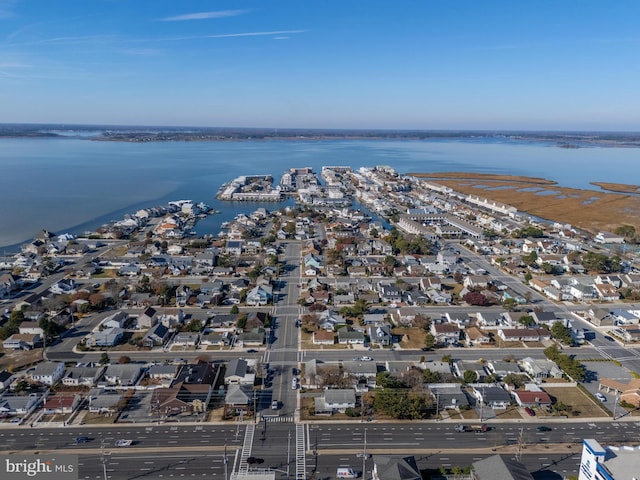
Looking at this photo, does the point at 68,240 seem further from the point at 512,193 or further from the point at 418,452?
the point at 512,193

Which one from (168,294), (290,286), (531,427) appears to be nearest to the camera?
(531,427)

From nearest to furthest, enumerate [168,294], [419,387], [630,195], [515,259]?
[419,387] < [168,294] < [515,259] < [630,195]

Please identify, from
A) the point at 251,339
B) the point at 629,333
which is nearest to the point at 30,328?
the point at 251,339

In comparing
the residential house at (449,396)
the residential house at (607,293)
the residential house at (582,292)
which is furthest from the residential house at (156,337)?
the residential house at (607,293)

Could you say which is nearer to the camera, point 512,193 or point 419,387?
point 419,387

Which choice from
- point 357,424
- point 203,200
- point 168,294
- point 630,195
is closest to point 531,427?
point 357,424

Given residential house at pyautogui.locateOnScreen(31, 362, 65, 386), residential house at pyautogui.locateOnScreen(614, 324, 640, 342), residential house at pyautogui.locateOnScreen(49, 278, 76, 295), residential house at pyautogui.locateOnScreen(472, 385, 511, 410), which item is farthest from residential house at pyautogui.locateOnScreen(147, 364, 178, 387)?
residential house at pyautogui.locateOnScreen(614, 324, 640, 342)

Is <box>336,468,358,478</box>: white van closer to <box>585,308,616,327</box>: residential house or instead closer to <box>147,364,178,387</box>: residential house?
<box>147,364,178,387</box>: residential house

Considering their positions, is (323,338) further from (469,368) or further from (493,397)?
(493,397)
